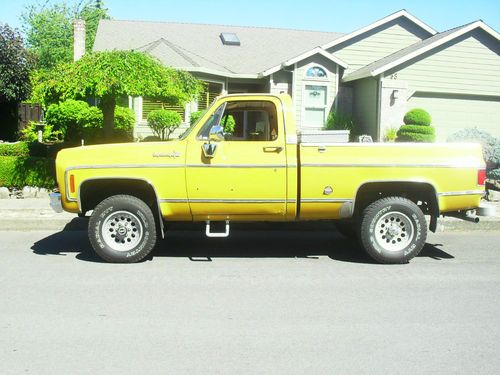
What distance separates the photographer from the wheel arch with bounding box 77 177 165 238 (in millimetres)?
7469

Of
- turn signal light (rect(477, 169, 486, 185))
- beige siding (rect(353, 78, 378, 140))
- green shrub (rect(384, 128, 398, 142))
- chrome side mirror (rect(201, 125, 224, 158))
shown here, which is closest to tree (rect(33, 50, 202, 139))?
chrome side mirror (rect(201, 125, 224, 158))

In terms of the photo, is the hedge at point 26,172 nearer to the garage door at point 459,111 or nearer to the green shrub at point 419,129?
the green shrub at point 419,129

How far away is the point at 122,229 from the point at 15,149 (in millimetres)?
7956

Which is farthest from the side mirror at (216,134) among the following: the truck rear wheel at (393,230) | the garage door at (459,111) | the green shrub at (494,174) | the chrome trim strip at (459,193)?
the garage door at (459,111)

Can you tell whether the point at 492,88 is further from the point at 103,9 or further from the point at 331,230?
the point at 103,9

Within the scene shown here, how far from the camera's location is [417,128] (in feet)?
61.8

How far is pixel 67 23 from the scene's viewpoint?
55906mm

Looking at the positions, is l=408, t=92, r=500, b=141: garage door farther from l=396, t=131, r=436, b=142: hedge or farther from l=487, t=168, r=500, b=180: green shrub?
l=487, t=168, r=500, b=180: green shrub

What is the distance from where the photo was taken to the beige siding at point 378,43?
2375 centimetres

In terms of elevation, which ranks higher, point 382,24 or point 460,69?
point 382,24

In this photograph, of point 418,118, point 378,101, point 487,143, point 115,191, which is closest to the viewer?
point 115,191

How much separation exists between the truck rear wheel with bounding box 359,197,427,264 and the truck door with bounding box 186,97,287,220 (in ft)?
3.71

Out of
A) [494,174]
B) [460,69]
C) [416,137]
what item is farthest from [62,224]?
[460,69]

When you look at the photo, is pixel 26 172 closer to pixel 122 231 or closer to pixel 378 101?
pixel 122 231
